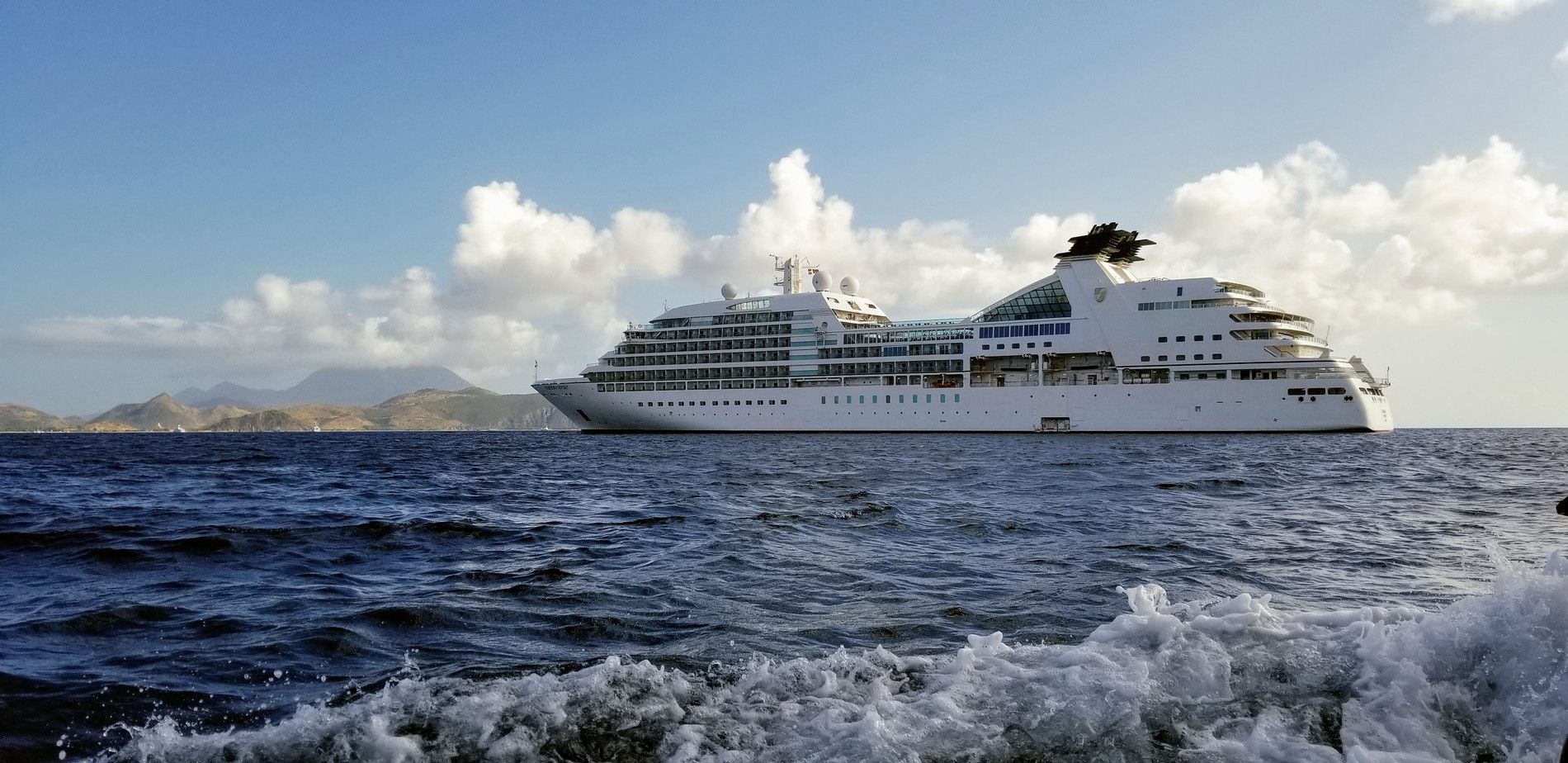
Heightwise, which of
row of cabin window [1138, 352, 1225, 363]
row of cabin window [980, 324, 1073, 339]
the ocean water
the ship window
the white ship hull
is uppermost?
the ship window

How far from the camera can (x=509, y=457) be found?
4300cm

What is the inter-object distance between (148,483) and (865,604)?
84.8ft

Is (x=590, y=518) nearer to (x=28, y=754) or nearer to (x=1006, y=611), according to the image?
(x=1006, y=611)

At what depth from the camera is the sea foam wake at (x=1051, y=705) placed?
4.75 metres

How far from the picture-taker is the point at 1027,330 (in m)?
63.1

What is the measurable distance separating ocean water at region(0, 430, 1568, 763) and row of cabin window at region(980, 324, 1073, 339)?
44769 mm

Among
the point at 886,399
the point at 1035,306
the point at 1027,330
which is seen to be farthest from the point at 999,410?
the point at 1035,306

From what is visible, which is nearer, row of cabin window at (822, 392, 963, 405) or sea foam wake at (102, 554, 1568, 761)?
sea foam wake at (102, 554, 1568, 761)

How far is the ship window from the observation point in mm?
64188

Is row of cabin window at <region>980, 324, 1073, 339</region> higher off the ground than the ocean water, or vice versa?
row of cabin window at <region>980, 324, 1073, 339</region>

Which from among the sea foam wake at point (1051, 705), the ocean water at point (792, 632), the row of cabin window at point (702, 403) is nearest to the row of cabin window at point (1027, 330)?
the row of cabin window at point (702, 403)

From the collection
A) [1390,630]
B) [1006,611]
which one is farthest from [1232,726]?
[1006,611]

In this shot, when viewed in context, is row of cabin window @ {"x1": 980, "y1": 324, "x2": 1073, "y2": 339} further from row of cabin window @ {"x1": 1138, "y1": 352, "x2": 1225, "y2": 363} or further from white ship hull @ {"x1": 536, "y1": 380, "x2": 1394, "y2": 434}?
row of cabin window @ {"x1": 1138, "y1": 352, "x2": 1225, "y2": 363}

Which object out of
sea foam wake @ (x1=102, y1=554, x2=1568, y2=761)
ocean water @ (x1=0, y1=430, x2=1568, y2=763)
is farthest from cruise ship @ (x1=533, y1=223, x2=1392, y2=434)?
sea foam wake @ (x1=102, y1=554, x2=1568, y2=761)
